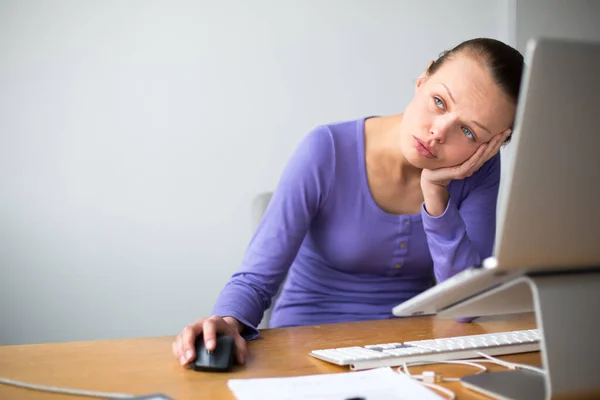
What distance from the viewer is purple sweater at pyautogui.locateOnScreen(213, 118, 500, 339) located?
129 cm

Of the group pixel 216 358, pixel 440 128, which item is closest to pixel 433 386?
pixel 216 358

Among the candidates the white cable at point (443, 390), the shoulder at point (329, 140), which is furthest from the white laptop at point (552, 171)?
the shoulder at point (329, 140)

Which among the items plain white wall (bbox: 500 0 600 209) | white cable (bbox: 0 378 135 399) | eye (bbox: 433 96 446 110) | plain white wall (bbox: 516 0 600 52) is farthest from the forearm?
plain white wall (bbox: 516 0 600 52)

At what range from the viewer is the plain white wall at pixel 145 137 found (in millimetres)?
2127

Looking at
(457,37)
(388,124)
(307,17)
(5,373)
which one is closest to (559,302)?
(5,373)

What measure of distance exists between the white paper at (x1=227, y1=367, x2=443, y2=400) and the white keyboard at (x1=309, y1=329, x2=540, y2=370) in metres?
0.03

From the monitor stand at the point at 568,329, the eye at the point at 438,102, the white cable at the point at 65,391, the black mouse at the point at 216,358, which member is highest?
the eye at the point at 438,102

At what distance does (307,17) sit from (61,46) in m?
0.85

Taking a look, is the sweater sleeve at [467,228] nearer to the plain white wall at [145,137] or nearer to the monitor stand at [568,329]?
the monitor stand at [568,329]

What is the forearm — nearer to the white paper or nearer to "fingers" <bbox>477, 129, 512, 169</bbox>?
"fingers" <bbox>477, 129, 512, 169</bbox>

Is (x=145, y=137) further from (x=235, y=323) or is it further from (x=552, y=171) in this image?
(x=552, y=171)

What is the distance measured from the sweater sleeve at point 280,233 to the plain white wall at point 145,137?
0.93 meters

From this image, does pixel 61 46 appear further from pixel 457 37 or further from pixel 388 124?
pixel 457 37

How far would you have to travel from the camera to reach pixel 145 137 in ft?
7.31
